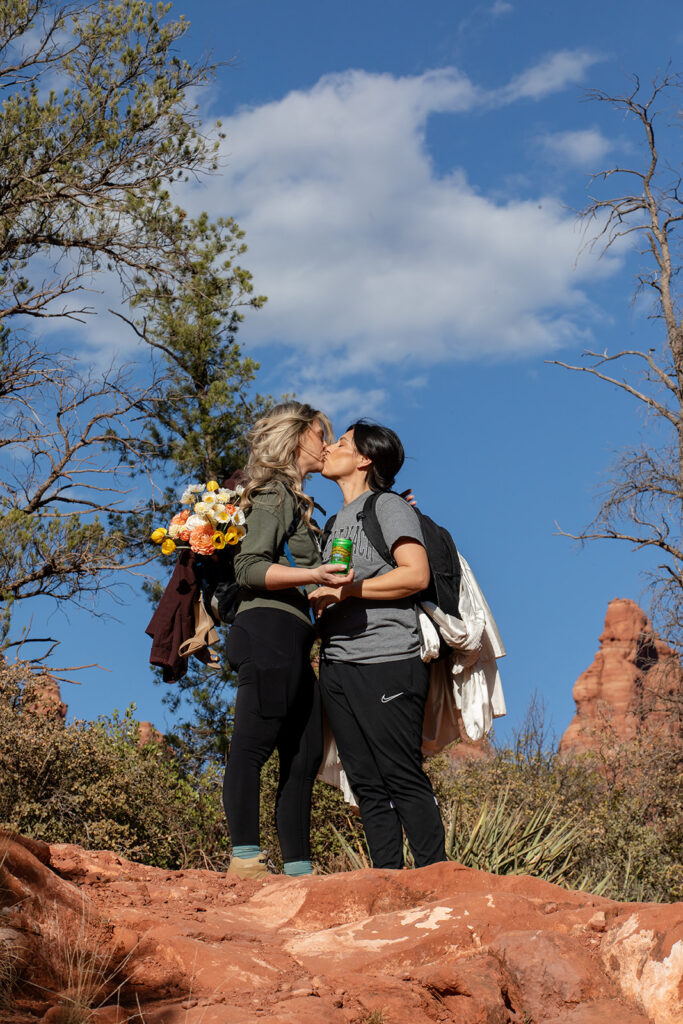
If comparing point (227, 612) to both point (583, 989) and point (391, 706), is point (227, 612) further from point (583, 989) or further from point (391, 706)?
point (583, 989)

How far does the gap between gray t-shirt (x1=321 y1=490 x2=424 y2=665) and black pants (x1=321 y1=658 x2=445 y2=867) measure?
0.18 ft

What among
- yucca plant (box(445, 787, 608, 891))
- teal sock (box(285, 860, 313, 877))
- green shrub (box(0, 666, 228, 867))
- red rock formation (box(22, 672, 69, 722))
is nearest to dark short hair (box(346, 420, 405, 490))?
teal sock (box(285, 860, 313, 877))

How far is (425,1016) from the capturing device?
8.19 feet

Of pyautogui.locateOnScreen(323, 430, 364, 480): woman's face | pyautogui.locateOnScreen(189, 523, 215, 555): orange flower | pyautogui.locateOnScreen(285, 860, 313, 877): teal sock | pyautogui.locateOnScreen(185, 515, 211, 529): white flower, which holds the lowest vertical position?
pyautogui.locateOnScreen(285, 860, 313, 877): teal sock

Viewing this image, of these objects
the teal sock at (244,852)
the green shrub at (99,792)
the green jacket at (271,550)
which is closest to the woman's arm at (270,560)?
the green jacket at (271,550)

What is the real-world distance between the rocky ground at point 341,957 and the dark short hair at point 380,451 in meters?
1.86

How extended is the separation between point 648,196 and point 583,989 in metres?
14.7

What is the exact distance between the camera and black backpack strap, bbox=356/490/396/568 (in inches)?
168

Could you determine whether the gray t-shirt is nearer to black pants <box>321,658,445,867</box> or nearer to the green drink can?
black pants <box>321,658,445,867</box>

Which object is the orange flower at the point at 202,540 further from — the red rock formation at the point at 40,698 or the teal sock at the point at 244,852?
the red rock formation at the point at 40,698

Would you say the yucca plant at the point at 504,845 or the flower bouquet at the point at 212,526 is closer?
the flower bouquet at the point at 212,526

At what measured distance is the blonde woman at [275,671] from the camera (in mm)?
3994

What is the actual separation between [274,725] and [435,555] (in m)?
0.98

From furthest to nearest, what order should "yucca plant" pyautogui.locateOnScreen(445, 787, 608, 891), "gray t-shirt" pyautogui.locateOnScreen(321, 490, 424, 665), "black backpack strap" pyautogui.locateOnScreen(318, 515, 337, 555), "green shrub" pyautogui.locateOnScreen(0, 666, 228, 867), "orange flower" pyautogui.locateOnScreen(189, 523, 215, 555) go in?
"green shrub" pyautogui.locateOnScreen(0, 666, 228, 867)
"yucca plant" pyautogui.locateOnScreen(445, 787, 608, 891)
"black backpack strap" pyautogui.locateOnScreen(318, 515, 337, 555)
"orange flower" pyautogui.locateOnScreen(189, 523, 215, 555)
"gray t-shirt" pyautogui.locateOnScreen(321, 490, 424, 665)
